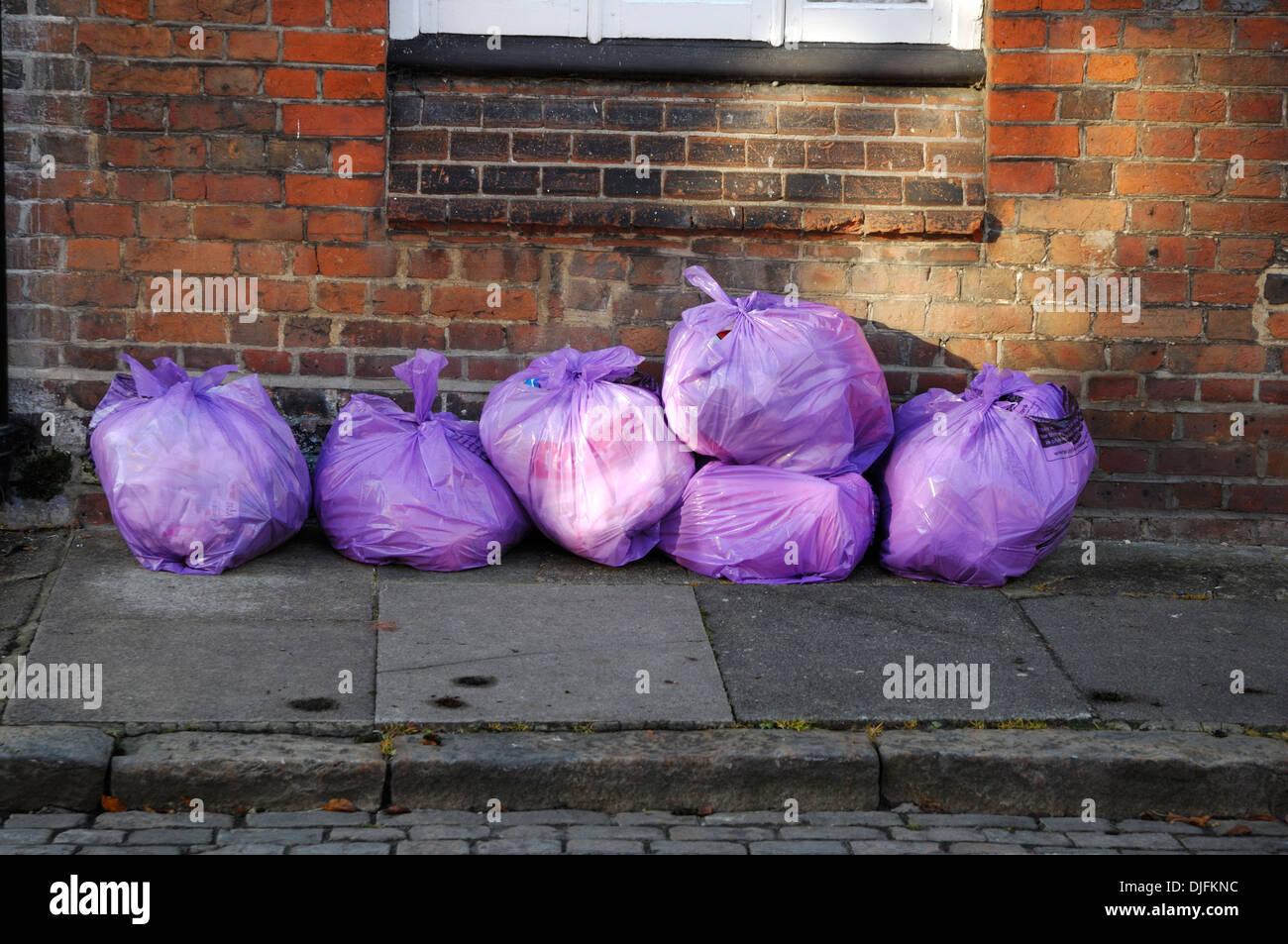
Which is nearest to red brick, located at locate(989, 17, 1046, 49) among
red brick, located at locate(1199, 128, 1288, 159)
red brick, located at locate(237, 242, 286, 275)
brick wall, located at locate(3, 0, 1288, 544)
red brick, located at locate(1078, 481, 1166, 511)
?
brick wall, located at locate(3, 0, 1288, 544)

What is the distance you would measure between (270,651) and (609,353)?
1428 millimetres

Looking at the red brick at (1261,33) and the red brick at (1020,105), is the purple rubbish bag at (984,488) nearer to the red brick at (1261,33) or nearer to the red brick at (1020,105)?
the red brick at (1020,105)

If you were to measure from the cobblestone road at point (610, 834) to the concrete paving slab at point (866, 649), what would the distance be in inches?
13.0

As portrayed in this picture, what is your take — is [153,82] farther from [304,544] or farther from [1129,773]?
[1129,773]

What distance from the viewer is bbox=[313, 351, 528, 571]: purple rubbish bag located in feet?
14.0

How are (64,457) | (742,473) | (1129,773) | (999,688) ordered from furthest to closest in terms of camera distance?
(64,457) → (742,473) → (999,688) → (1129,773)

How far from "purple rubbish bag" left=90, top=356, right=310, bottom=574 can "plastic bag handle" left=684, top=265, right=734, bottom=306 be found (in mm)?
1380

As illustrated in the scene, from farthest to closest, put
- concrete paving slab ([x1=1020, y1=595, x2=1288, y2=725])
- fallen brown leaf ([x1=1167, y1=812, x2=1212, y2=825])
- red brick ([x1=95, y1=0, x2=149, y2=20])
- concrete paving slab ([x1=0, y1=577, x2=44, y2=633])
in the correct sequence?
red brick ([x1=95, y1=0, x2=149, y2=20]), concrete paving slab ([x1=0, y1=577, x2=44, y2=633]), concrete paving slab ([x1=1020, y1=595, x2=1288, y2=725]), fallen brown leaf ([x1=1167, y1=812, x2=1212, y2=825])

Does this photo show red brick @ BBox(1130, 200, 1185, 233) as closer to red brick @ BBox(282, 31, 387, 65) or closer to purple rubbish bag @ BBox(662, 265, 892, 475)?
purple rubbish bag @ BBox(662, 265, 892, 475)

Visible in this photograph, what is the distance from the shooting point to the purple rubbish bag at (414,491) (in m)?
4.25

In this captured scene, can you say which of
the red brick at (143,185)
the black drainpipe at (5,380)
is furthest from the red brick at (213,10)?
the black drainpipe at (5,380)

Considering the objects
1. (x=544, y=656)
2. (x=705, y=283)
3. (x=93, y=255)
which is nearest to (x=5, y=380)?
(x=93, y=255)

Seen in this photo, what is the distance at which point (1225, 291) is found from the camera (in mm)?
4781

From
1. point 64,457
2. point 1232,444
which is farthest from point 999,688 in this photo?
point 64,457
